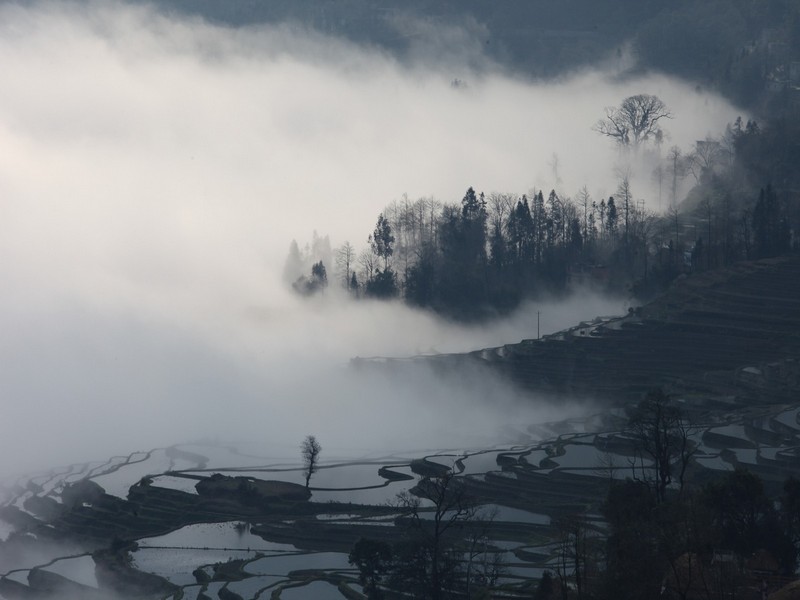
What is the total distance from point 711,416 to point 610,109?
59.5m

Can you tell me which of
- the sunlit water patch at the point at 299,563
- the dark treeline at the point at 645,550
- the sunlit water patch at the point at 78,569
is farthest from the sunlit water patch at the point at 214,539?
the dark treeline at the point at 645,550

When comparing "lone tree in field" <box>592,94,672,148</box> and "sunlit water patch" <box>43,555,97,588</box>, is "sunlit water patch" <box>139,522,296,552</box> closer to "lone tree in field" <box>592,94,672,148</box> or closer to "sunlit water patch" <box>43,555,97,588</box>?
"sunlit water patch" <box>43,555,97,588</box>

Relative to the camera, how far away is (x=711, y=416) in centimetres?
5666

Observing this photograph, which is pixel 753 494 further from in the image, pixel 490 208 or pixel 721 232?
pixel 490 208

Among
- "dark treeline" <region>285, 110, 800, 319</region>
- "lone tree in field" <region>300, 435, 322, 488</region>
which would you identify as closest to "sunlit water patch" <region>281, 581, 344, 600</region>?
"lone tree in field" <region>300, 435, 322, 488</region>

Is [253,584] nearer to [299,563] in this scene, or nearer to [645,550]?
[299,563]

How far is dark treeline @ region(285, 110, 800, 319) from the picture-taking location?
254 ft

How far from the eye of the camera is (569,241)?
84375 millimetres

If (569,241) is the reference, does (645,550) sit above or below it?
below

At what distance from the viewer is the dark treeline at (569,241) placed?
77.5 metres

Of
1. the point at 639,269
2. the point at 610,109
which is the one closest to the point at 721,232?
the point at 639,269

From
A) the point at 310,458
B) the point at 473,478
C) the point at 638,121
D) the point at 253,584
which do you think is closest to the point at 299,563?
the point at 253,584

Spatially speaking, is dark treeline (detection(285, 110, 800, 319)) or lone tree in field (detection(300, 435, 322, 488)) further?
dark treeline (detection(285, 110, 800, 319))

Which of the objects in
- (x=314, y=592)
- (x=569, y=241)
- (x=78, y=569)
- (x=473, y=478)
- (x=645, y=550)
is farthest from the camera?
(x=569, y=241)
